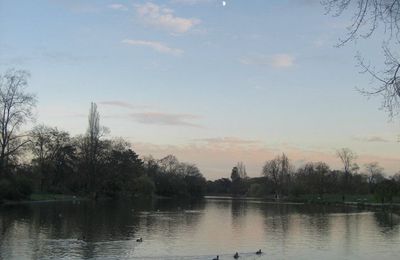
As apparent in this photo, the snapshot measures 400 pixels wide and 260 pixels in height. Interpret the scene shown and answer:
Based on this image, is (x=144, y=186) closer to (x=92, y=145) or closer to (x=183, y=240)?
(x=92, y=145)

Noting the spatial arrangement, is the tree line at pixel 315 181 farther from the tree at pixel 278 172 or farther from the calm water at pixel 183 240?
the calm water at pixel 183 240

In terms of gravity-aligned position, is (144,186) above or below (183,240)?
above

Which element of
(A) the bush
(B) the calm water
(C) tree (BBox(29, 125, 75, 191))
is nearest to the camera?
(B) the calm water

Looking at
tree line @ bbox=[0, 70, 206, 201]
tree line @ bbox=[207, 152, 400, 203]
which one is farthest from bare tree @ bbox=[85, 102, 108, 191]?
tree line @ bbox=[207, 152, 400, 203]

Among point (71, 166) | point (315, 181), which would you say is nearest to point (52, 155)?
point (71, 166)

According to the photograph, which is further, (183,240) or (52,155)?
(52,155)

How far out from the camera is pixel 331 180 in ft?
417

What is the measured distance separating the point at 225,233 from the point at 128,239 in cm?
955

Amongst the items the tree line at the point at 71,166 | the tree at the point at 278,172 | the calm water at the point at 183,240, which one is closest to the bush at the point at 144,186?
the tree line at the point at 71,166

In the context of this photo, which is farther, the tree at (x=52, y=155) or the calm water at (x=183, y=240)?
the tree at (x=52, y=155)

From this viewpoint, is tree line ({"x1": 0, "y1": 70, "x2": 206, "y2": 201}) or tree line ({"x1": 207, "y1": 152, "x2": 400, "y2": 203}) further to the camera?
tree line ({"x1": 207, "y1": 152, "x2": 400, "y2": 203})

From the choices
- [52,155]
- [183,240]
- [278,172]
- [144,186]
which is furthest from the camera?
[278,172]

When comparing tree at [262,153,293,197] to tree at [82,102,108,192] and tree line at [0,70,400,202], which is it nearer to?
tree line at [0,70,400,202]

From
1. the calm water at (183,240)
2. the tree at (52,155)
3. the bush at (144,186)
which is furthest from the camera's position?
the bush at (144,186)
